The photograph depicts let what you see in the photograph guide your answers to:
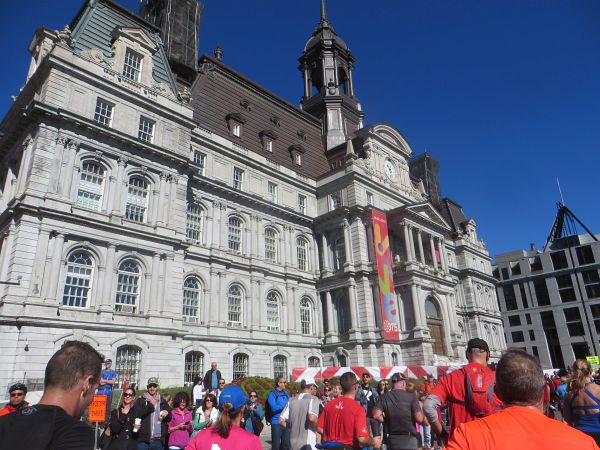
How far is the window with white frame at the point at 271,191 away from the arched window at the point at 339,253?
7.15 meters

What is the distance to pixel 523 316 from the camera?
7869cm

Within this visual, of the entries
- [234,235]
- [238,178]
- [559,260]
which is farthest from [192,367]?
[559,260]

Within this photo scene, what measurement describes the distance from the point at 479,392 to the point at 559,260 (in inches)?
3376

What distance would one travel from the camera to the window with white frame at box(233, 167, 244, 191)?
118ft

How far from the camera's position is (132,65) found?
94.7ft

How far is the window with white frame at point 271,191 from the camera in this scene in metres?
38.4

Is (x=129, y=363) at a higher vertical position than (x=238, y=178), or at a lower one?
lower

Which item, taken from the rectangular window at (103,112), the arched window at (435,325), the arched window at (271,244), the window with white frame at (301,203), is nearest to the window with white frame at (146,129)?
the rectangular window at (103,112)

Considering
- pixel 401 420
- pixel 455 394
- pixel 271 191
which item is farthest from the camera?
pixel 271 191

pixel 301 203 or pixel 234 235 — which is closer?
pixel 234 235

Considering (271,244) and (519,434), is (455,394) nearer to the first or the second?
(519,434)

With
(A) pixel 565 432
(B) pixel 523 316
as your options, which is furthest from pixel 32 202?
(B) pixel 523 316

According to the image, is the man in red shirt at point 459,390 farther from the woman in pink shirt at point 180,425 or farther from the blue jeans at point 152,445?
the blue jeans at point 152,445

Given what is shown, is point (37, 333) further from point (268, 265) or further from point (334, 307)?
point (334, 307)
